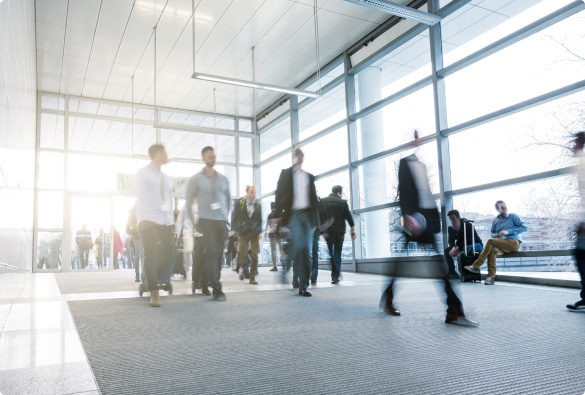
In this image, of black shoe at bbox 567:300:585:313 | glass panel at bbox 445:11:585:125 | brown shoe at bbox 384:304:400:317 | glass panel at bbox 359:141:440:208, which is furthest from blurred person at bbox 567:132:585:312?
glass panel at bbox 359:141:440:208

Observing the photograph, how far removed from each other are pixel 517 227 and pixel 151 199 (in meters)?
4.20

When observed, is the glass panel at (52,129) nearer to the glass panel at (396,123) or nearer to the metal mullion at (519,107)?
the glass panel at (396,123)

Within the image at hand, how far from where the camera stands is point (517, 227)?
5312 millimetres

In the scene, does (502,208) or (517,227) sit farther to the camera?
(502,208)

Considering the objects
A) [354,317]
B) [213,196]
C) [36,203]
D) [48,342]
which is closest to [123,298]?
[213,196]

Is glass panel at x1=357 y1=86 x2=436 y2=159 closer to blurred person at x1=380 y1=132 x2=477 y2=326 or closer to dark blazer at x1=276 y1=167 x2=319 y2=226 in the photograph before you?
dark blazer at x1=276 y1=167 x2=319 y2=226

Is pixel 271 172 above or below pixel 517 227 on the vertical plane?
above

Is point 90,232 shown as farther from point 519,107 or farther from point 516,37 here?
point 516,37

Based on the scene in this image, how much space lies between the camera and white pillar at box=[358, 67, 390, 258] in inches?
315

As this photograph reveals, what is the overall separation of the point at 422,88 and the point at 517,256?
304 cm

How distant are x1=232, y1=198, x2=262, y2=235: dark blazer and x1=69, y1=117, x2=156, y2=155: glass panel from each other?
6430 mm

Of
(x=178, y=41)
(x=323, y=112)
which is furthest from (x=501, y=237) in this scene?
(x=178, y=41)

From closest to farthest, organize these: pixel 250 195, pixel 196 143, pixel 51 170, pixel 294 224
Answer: pixel 294 224 → pixel 250 195 → pixel 51 170 → pixel 196 143

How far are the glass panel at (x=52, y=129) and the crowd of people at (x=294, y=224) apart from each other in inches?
256
